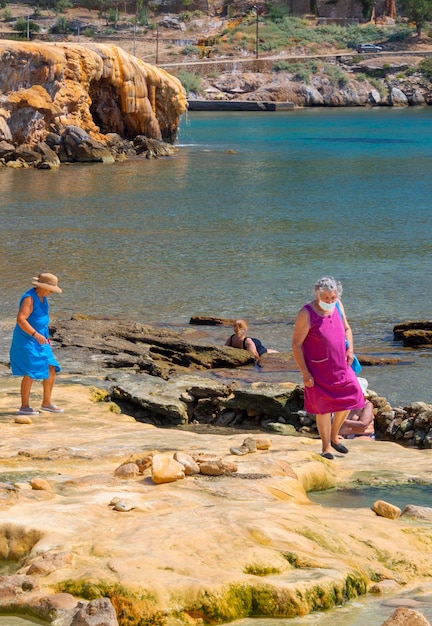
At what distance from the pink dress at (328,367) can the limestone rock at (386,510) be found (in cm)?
191

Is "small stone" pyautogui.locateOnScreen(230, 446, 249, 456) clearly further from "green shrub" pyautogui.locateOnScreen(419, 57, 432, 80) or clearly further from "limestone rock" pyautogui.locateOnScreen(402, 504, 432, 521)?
"green shrub" pyautogui.locateOnScreen(419, 57, 432, 80)

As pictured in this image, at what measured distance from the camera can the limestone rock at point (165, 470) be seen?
731 cm

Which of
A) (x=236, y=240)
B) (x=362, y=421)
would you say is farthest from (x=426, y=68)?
(x=362, y=421)

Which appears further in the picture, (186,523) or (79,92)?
(79,92)

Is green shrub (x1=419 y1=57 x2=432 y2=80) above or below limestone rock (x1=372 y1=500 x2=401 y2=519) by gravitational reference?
below

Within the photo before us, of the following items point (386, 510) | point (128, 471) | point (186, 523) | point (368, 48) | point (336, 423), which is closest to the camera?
point (186, 523)

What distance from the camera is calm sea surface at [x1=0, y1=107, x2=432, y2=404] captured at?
1753 cm

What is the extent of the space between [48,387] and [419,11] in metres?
117

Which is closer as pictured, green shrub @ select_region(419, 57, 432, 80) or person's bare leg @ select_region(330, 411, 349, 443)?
person's bare leg @ select_region(330, 411, 349, 443)

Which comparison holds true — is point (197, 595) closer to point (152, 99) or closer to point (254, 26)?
point (152, 99)

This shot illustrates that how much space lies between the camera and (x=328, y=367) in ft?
29.1

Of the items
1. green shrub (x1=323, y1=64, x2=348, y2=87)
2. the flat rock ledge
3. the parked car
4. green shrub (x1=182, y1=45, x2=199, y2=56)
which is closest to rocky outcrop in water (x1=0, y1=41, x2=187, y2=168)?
the flat rock ledge

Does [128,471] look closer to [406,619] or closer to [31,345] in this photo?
[31,345]

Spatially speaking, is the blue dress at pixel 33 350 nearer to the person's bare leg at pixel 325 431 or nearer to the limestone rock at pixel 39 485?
the person's bare leg at pixel 325 431
